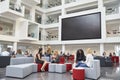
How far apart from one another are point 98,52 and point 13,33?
10.8 metres

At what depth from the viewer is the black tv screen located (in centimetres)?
1625

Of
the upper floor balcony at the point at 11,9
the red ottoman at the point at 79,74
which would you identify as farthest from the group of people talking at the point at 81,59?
the upper floor balcony at the point at 11,9

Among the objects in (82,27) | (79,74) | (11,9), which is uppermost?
(11,9)

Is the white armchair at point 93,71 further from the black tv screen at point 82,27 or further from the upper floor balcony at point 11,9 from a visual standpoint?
the upper floor balcony at point 11,9

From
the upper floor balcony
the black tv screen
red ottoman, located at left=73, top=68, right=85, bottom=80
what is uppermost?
the upper floor balcony

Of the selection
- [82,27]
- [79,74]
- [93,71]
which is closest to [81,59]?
[93,71]

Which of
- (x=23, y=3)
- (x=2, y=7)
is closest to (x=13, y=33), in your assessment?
(x=2, y=7)

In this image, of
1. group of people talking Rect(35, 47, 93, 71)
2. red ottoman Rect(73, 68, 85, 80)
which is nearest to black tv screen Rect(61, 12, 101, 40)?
group of people talking Rect(35, 47, 93, 71)

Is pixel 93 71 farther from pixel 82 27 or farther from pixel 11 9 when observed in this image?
pixel 82 27

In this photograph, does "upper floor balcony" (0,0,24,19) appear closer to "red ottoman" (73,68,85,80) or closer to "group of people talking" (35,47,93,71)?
"group of people talking" (35,47,93,71)

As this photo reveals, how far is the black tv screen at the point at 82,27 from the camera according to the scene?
640 inches

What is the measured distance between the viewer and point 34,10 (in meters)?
19.5

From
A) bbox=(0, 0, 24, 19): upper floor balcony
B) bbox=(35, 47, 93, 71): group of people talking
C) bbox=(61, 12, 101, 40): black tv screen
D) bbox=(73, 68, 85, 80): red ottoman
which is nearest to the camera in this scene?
bbox=(73, 68, 85, 80): red ottoman

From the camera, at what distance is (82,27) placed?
17453 millimetres
